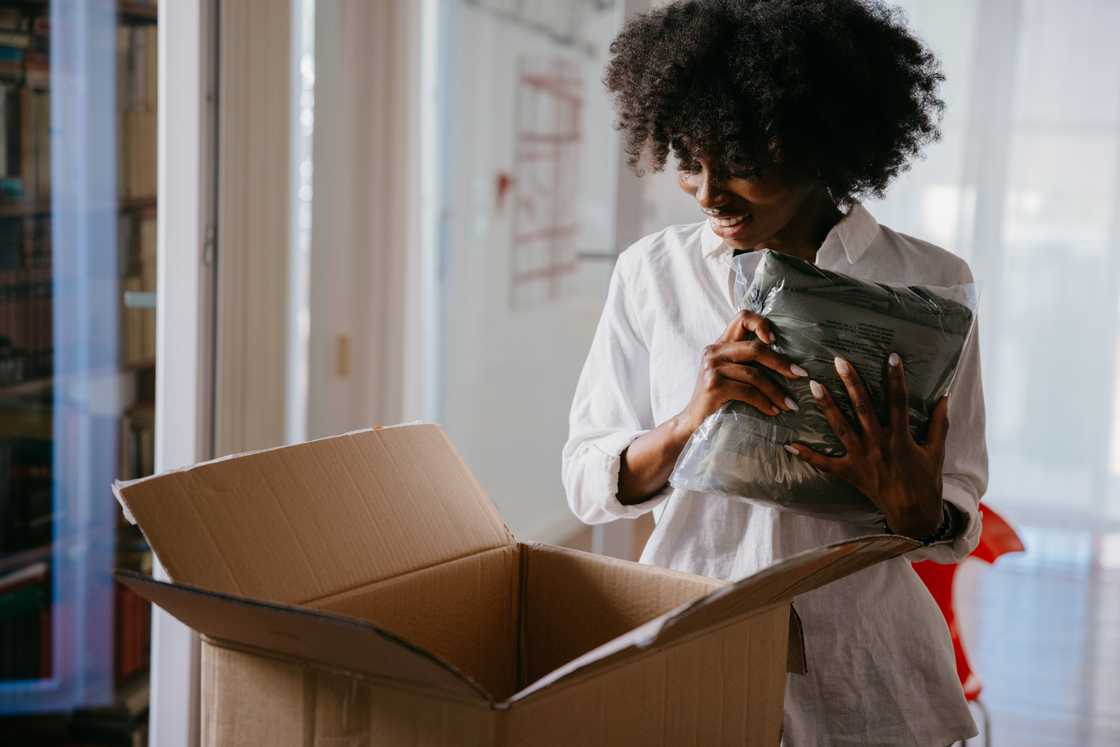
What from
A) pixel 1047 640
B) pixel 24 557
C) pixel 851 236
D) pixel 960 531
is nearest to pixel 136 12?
pixel 24 557

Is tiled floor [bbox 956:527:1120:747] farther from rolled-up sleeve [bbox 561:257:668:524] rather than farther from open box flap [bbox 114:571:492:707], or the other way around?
open box flap [bbox 114:571:492:707]

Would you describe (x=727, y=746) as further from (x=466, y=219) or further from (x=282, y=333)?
(x=466, y=219)

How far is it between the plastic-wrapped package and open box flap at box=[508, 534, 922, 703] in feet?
0.48

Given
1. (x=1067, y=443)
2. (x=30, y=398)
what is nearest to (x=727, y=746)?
(x=30, y=398)

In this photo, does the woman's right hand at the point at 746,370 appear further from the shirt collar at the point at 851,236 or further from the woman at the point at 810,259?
the shirt collar at the point at 851,236

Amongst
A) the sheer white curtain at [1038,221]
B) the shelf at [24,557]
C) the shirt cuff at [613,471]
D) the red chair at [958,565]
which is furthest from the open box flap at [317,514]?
the sheer white curtain at [1038,221]

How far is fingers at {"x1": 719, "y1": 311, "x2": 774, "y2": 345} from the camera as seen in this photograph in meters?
0.96

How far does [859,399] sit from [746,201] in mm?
233

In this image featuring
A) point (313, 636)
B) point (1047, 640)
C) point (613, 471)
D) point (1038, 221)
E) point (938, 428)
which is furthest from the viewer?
point (1038, 221)

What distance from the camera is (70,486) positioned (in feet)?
7.20

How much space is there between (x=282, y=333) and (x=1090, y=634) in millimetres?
2638

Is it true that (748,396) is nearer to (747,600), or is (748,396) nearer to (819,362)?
(819,362)

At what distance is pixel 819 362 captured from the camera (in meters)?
0.95


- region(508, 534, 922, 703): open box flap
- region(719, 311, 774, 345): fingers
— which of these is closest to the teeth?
region(719, 311, 774, 345): fingers
